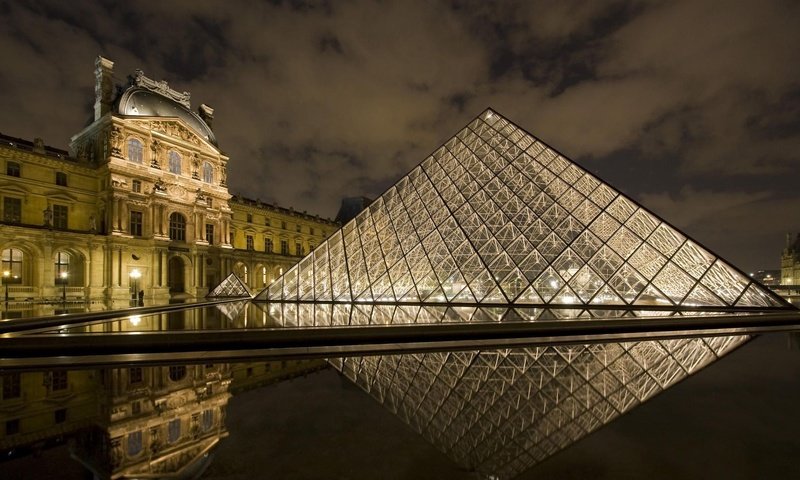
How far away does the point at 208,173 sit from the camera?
110 ft

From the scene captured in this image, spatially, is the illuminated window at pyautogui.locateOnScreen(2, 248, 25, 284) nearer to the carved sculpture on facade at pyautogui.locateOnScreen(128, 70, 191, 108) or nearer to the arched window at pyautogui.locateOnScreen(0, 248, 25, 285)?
the arched window at pyautogui.locateOnScreen(0, 248, 25, 285)

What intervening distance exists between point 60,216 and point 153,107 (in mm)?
10288

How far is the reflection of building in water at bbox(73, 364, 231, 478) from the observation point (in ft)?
7.92

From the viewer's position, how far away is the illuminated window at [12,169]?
23286 millimetres

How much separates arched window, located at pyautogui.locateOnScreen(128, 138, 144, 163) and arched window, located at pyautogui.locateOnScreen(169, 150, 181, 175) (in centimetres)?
216

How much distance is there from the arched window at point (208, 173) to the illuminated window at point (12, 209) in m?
11.9

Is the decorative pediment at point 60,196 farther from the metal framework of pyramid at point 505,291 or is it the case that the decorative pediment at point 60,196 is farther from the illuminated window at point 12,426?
the illuminated window at point 12,426

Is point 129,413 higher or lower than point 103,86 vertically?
lower

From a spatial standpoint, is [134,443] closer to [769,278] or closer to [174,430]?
[174,430]

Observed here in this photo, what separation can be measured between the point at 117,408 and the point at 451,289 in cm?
1391

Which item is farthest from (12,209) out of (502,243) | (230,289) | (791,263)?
(791,263)

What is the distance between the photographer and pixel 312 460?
2398 millimetres

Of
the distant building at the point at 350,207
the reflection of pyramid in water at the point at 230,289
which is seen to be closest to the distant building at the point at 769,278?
the distant building at the point at 350,207

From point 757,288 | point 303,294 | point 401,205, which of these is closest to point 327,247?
point 303,294
